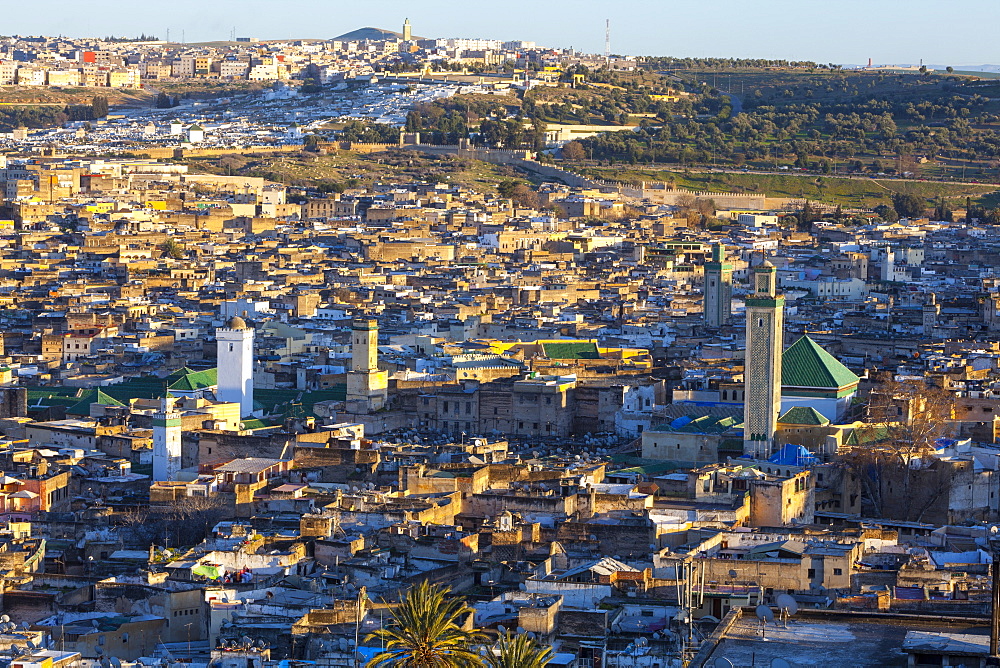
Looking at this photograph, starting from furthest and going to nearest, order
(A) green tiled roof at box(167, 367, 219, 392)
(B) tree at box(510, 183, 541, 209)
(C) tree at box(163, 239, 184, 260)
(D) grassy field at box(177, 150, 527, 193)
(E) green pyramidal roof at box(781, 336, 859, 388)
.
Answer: (D) grassy field at box(177, 150, 527, 193)
(B) tree at box(510, 183, 541, 209)
(C) tree at box(163, 239, 184, 260)
(A) green tiled roof at box(167, 367, 219, 392)
(E) green pyramidal roof at box(781, 336, 859, 388)

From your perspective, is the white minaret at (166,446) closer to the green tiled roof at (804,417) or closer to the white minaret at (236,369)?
the white minaret at (236,369)

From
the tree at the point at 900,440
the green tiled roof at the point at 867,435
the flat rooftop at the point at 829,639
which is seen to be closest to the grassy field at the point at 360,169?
the tree at the point at 900,440

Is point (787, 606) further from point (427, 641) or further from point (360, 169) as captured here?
point (360, 169)

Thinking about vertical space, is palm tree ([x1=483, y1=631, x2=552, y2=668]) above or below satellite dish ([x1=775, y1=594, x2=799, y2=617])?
below

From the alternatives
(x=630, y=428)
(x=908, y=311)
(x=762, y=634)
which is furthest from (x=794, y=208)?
(x=762, y=634)

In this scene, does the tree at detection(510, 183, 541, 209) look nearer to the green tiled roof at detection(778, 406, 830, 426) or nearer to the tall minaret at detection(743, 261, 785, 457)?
the green tiled roof at detection(778, 406, 830, 426)

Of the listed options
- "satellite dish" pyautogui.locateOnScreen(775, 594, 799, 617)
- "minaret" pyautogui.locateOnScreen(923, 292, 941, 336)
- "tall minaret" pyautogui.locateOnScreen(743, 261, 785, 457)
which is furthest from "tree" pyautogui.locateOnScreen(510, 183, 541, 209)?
"satellite dish" pyautogui.locateOnScreen(775, 594, 799, 617)

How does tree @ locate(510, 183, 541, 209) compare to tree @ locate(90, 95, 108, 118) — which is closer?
tree @ locate(510, 183, 541, 209)
